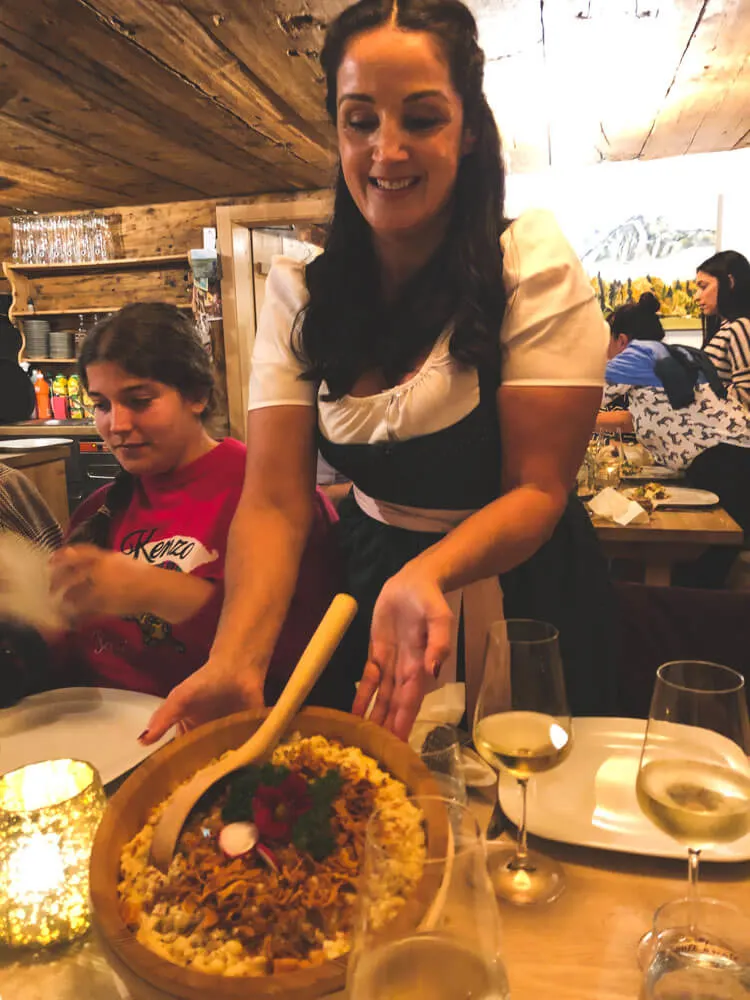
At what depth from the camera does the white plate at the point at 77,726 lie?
100 cm

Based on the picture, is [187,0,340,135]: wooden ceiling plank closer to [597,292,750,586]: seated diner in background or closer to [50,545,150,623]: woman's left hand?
[50,545,150,623]: woman's left hand

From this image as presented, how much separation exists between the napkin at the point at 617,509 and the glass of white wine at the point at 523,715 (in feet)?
6.06

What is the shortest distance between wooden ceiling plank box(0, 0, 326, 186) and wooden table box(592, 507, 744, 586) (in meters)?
2.26

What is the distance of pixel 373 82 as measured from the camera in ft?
3.41

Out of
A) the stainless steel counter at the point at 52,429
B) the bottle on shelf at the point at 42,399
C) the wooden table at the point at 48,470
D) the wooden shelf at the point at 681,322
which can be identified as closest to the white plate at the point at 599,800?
the wooden table at the point at 48,470

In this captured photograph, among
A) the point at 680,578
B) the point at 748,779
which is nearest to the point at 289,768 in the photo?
the point at 748,779

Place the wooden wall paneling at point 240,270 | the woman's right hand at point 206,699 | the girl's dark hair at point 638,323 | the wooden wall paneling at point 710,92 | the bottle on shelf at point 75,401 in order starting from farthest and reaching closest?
the bottle on shelf at point 75,401 → the wooden wall paneling at point 240,270 → the girl's dark hair at point 638,323 → the wooden wall paneling at point 710,92 → the woman's right hand at point 206,699

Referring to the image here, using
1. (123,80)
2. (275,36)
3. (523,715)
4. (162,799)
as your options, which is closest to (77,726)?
(162,799)

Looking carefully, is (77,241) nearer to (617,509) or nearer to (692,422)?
(692,422)

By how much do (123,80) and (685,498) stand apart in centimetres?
263

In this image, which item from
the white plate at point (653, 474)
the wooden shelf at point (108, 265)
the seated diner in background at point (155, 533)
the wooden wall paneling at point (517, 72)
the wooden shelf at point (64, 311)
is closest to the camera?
the seated diner in background at point (155, 533)

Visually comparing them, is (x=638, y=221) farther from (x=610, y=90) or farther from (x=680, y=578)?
Answer: (x=680, y=578)

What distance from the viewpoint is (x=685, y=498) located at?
2865 mm

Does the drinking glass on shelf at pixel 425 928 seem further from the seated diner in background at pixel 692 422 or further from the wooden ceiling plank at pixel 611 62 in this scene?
the seated diner in background at pixel 692 422
